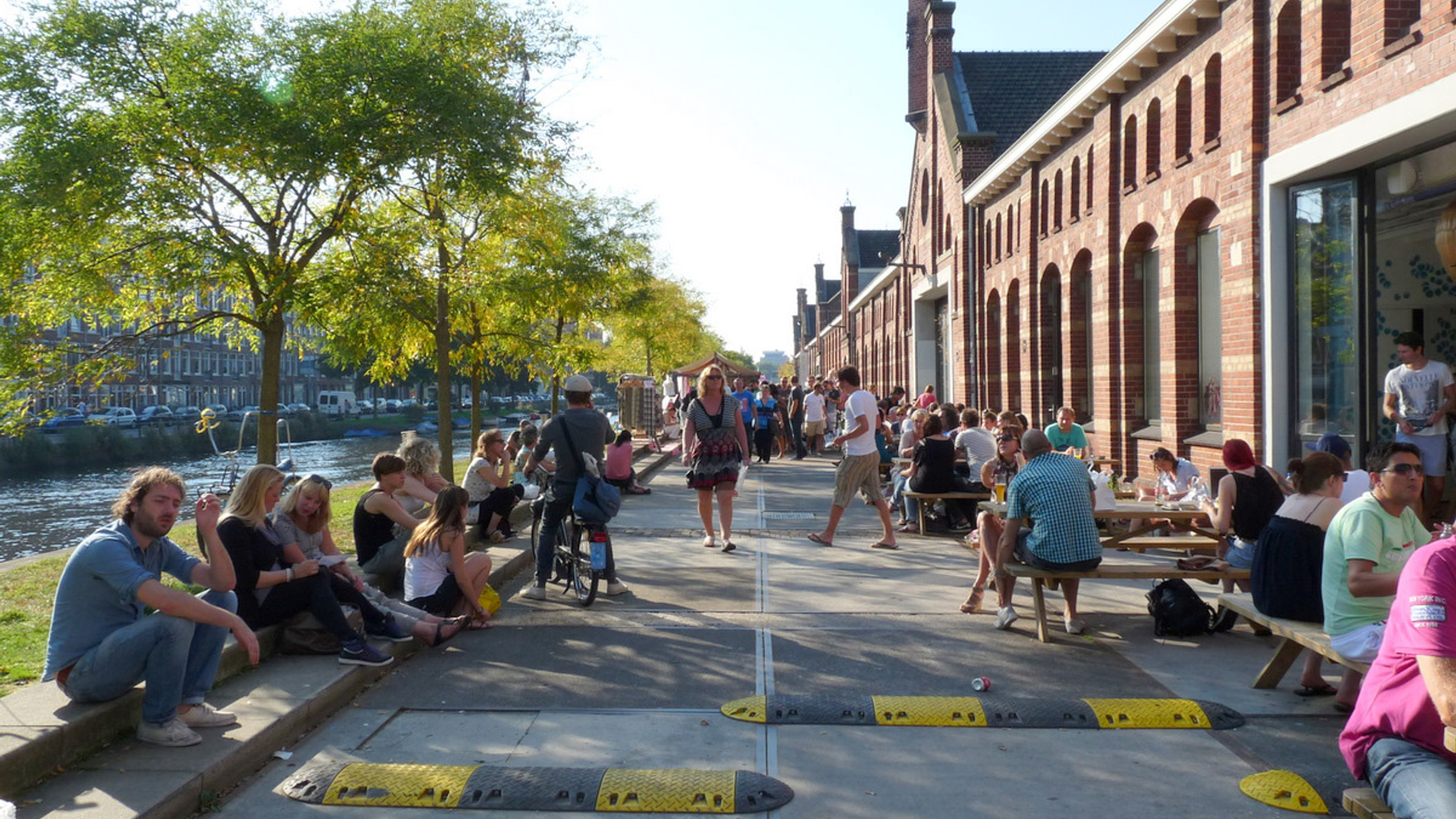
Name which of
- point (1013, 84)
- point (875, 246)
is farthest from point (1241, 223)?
point (875, 246)

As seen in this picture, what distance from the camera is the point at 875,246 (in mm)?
75938

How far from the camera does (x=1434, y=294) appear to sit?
39.4 feet

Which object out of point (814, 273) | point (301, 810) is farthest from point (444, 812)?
point (814, 273)

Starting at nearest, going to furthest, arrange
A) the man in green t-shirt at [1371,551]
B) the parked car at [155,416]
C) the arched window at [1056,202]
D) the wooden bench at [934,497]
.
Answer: the man in green t-shirt at [1371,551], the wooden bench at [934,497], the arched window at [1056,202], the parked car at [155,416]

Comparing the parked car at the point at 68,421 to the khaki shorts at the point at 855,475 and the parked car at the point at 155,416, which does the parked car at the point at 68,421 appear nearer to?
the parked car at the point at 155,416

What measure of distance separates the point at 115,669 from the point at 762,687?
10.4 ft

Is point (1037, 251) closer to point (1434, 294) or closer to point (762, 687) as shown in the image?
point (1434, 294)

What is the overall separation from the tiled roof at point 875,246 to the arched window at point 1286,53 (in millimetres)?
59984

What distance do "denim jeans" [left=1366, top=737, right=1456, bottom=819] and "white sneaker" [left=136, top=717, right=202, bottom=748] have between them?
4.58 m

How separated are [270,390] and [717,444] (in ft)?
18.9

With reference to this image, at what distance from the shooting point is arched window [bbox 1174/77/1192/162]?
15125 mm

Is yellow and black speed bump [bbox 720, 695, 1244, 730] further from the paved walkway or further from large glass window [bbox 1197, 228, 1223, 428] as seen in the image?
large glass window [bbox 1197, 228, 1223, 428]

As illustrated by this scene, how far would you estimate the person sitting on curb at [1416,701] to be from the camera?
11.1ft

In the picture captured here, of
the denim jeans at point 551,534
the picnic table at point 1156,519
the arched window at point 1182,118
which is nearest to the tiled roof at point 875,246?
the arched window at point 1182,118
